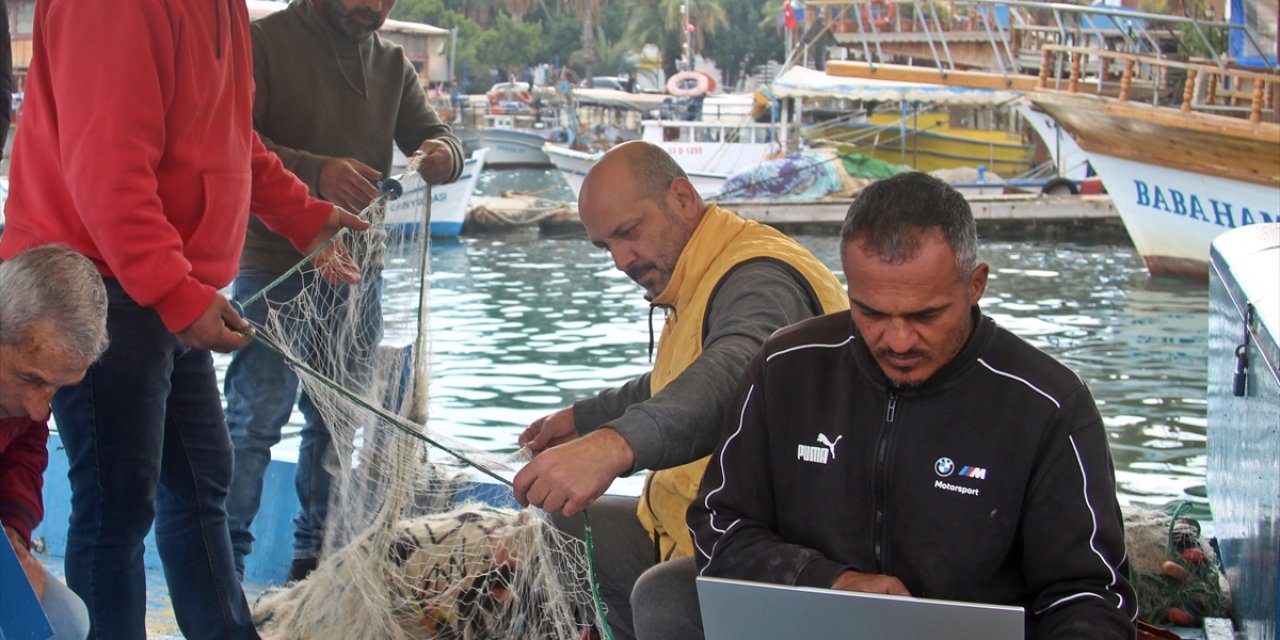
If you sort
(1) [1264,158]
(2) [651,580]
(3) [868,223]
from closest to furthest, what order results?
1. (3) [868,223]
2. (2) [651,580]
3. (1) [1264,158]

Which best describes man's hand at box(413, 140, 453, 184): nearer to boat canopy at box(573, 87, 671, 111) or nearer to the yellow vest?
the yellow vest

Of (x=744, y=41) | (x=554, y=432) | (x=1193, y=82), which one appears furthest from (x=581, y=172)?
(x=744, y=41)

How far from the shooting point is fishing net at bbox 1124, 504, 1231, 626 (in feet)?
9.86

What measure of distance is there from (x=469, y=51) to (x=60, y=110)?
155 ft

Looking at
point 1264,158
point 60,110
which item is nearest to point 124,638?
point 60,110

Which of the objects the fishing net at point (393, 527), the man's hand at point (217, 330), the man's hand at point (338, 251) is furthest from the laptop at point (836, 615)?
the man's hand at point (338, 251)

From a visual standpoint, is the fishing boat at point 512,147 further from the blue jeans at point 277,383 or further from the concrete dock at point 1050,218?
the blue jeans at point 277,383

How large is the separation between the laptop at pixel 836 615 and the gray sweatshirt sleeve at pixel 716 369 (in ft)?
1.31

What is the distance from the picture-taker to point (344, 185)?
344cm

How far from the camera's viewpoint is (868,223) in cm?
192

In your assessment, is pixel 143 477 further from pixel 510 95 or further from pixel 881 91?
pixel 510 95

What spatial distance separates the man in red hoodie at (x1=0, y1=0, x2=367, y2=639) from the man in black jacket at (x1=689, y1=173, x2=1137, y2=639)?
1143mm

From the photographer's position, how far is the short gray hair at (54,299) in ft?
6.84

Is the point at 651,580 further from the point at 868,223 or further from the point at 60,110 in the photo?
the point at 60,110
